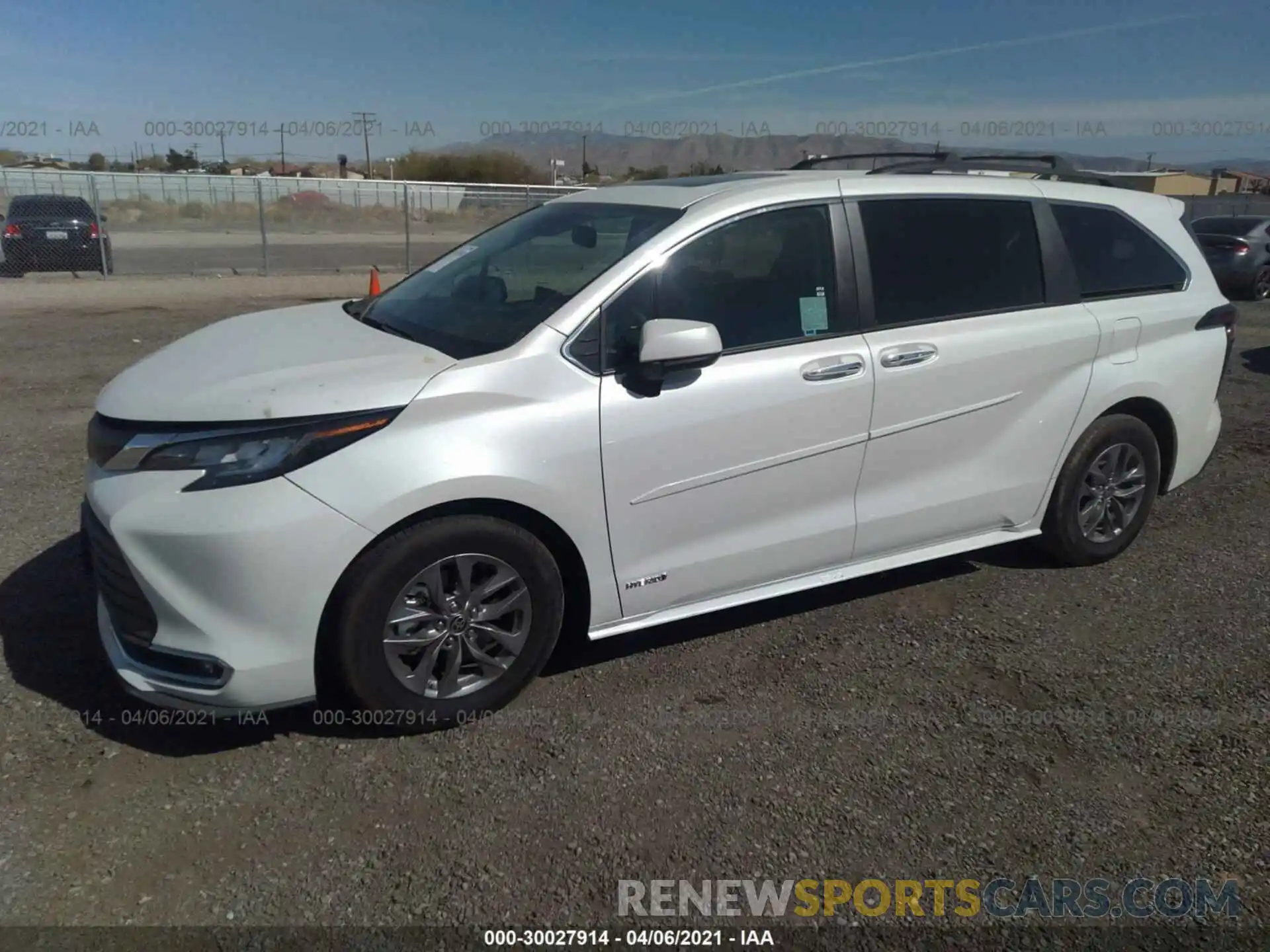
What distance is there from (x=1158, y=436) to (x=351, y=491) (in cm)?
407

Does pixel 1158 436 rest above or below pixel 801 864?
above

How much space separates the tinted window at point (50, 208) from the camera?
16422 millimetres

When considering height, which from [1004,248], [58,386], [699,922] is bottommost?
[699,922]

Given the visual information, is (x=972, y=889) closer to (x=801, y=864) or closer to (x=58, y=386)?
(x=801, y=864)

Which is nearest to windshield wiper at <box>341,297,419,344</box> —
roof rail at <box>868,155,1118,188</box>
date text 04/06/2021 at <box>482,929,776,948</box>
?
date text 04/06/2021 at <box>482,929,776,948</box>

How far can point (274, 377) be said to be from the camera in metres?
3.15

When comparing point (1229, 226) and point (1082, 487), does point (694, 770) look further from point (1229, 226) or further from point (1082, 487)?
point (1229, 226)

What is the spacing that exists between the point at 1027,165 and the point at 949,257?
140 centimetres

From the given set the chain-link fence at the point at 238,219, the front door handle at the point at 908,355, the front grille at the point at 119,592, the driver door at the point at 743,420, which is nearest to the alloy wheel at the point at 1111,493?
the front door handle at the point at 908,355

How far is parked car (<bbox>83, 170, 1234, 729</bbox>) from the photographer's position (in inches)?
116

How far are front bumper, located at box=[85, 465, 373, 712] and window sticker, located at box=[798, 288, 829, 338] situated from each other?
1883 millimetres

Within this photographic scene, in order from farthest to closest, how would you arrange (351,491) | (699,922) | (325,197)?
1. (325,197)
2. (351,491)
3. (699,922)

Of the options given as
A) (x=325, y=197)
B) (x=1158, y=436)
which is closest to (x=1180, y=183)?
(x=325, y=197)

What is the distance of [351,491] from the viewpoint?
Answer: 292 centimetres
